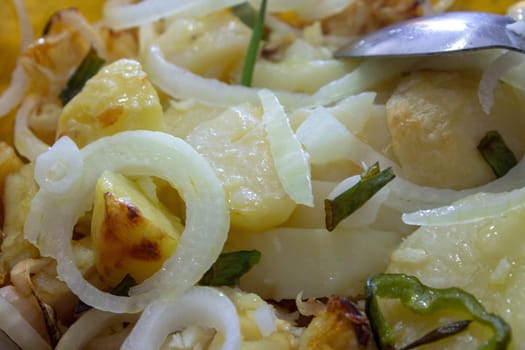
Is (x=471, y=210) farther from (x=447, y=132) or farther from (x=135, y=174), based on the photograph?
(x=135, y=174)

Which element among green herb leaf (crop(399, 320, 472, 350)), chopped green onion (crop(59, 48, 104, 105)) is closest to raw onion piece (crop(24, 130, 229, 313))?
green herb leaf (crop(399, 320, 472, 350))

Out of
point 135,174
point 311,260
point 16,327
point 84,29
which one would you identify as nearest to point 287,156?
point 311,260

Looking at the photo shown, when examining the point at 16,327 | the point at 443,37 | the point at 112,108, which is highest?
the point at 443,37

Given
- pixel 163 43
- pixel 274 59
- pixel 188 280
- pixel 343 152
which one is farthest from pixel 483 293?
pixel 163 43

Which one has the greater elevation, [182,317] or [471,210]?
[471,210]

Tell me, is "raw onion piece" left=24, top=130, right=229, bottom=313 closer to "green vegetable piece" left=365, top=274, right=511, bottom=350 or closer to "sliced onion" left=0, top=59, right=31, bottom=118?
"green vegetable piece" left=365, top=274, right=511, bottom=350

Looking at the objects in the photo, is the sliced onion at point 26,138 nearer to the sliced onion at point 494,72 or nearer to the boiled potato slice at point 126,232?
the boiled potato slice at point 126,232
